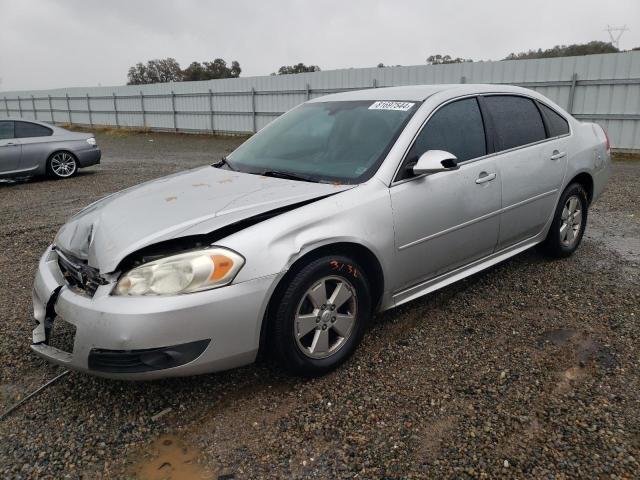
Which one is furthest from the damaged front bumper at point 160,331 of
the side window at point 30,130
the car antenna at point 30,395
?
the side window at point 30,130

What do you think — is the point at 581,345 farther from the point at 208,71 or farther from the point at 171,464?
the point at 208,71

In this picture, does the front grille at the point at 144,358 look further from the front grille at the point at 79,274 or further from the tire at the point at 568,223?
the tire at the point at 568,223

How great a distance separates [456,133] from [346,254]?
1.31 m

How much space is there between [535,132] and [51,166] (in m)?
9.61

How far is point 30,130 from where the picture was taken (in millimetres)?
10102

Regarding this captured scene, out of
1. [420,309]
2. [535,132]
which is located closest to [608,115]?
[535,132]

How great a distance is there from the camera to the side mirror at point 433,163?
9.74 ft

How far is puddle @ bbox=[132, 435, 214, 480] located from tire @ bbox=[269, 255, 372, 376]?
2.05ft

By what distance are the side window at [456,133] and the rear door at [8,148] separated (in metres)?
9.29

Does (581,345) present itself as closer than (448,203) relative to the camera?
Yes

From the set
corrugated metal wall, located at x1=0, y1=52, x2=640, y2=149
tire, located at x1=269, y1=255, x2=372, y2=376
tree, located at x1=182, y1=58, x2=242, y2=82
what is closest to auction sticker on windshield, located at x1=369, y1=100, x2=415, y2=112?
tire, located at x1=269, y1=255, x2=372, y2=376

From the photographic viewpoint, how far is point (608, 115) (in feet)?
40.1

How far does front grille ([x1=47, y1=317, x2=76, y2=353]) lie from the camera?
2422mm

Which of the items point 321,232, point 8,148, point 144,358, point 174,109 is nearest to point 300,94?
point 174,109
